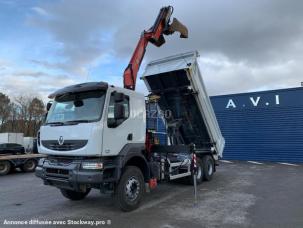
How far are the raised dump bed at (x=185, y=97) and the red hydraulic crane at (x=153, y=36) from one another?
2.70ft

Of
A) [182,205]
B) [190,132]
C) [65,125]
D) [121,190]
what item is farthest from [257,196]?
[65,125]

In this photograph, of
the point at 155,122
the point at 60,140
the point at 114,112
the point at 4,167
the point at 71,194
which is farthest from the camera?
the point at 4,167

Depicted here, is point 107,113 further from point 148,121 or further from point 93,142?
point 148,121

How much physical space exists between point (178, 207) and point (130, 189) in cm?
128

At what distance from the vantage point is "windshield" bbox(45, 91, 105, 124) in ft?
21.9

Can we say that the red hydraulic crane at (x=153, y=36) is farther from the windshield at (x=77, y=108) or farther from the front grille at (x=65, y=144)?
the front grille at (x=65, y=144)

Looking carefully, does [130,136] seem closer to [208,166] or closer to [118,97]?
[118,97]

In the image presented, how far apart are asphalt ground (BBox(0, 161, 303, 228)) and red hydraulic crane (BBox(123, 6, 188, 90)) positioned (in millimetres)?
3157

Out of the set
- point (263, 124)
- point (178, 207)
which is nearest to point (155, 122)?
point (178, 207)

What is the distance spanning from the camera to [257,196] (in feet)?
28.3

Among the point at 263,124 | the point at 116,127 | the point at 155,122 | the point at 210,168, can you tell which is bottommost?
the point at 210,168

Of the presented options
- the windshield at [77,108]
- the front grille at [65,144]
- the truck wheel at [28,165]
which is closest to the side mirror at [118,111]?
the windshield at [77,108]

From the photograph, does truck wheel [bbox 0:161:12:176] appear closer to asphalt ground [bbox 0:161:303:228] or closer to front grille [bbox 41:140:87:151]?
asphalt ground [bbox 0:161:303:228]

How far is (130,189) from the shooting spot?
7039 mm
